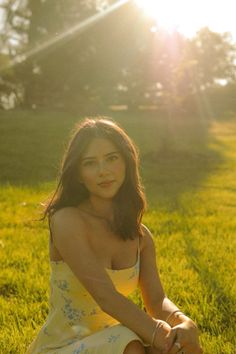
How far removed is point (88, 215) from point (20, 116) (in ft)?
61.3

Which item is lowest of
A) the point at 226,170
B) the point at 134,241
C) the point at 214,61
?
the point at 226,170

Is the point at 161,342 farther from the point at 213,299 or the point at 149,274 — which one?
the point at 213,299

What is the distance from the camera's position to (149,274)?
A: 2.81m

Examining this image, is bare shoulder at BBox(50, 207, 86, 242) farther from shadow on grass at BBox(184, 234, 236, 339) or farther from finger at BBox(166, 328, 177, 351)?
shadow on grass at BBox(184, 234, 236, 339)

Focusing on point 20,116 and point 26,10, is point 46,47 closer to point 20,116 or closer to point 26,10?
point 26,10

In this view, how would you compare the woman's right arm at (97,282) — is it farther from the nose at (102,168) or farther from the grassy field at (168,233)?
the grassy field at (168,233)

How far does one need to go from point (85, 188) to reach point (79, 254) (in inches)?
15.4

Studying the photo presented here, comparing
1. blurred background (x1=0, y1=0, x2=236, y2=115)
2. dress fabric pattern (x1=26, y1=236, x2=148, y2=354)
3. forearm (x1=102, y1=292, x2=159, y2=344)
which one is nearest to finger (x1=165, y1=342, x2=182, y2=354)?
forearm (x1=102, y1=292, x2=159, y2=344)

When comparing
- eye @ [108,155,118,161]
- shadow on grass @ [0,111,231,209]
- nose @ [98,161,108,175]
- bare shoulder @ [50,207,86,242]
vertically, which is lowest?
shadow on grass @ [0,111,231,209]

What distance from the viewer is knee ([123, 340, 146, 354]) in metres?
2.26

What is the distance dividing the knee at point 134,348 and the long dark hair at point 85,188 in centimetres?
52

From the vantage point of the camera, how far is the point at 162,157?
13.4 m

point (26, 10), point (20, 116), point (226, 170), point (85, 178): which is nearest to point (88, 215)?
point (85, 178)

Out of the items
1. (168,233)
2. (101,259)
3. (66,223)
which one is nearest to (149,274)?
(101,259)
